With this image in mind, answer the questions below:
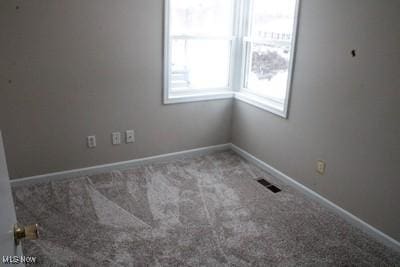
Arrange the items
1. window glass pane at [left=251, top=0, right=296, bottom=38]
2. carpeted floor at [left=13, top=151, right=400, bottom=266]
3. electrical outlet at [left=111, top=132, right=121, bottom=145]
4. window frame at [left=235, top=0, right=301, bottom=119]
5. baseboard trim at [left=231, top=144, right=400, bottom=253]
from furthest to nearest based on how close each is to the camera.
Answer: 1. electrical outlet at [left=111, top=132, right=121, bottom=145]
2. window glass pane at [left=251, top=0, right=296, bottom=38]
3. window frame at [left=235, top=0, right=301, bottom=119]
4. baseboard trim at [left=231, top=144, right=400, bottom=253]
5. carpeted floor at [left=13, top=151, right=400, bottom=266]

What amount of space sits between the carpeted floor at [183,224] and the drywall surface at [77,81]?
0.29 m

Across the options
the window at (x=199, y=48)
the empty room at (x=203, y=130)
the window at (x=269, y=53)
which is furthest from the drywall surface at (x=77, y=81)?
the window at (x=269, y=53)

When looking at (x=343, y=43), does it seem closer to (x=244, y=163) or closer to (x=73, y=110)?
(x=244, y=163)

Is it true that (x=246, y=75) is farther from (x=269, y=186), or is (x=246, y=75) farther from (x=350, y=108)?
(x=350, y=108)

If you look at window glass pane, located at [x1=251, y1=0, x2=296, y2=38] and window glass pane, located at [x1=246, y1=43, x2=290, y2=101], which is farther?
window glass pane, located at [x1=246, y1=43, x2=290, y2=101]

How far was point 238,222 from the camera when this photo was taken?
2.58m

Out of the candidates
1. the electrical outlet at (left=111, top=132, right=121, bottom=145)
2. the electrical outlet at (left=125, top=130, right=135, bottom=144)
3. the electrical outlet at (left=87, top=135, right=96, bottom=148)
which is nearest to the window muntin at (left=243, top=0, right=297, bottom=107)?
the electrical outlet at (left=125, top=130, right=135, bottom=144)

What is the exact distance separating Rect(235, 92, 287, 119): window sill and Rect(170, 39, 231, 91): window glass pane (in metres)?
0.28

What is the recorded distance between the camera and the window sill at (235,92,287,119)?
10.4 feet

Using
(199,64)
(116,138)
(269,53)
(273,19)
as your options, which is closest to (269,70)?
(269,53)

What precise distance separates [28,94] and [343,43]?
251 centimetres

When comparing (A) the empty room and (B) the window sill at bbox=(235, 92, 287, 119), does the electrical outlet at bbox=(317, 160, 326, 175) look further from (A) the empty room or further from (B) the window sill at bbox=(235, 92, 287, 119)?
(B) the window sill at bbox=(235, 92, 287, 119)

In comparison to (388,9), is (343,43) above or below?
below

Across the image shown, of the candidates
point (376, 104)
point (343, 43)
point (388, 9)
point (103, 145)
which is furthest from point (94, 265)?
point (388, 9)
